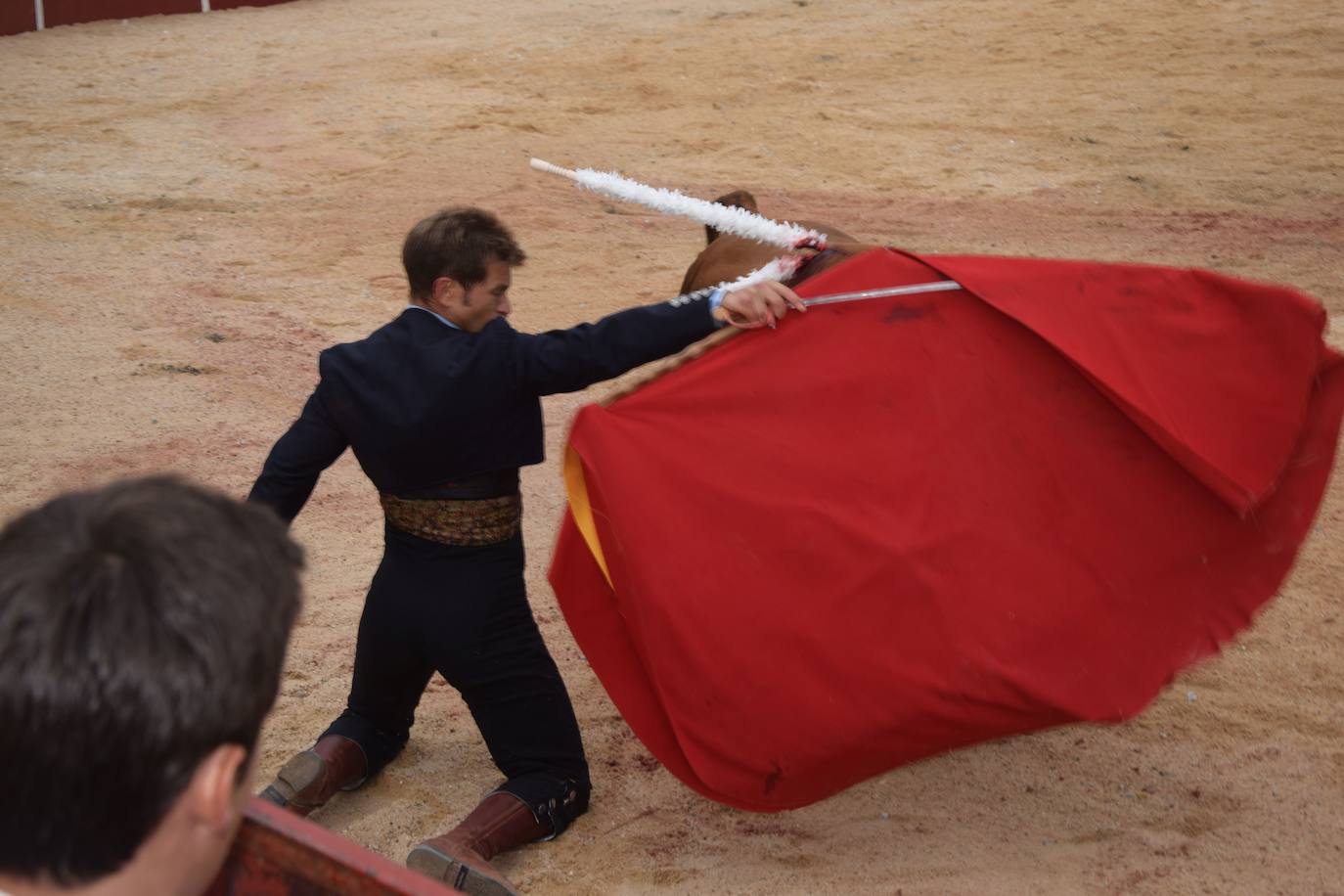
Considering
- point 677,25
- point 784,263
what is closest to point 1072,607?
point 784,263

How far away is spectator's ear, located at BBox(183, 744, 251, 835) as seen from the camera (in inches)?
48.6

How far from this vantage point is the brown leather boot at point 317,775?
3.35 metres

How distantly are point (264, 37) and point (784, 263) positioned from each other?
952 centimetres

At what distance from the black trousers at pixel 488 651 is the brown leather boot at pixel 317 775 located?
20cm

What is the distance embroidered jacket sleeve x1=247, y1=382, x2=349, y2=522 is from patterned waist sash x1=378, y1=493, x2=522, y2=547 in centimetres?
20

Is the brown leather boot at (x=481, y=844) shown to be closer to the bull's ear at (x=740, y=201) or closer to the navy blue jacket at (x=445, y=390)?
the navy blue jacket at (x=445, y=390)

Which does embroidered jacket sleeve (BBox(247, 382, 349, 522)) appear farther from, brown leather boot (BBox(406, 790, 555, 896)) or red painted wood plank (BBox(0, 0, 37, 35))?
red painted wood plank (BBox(0, 0, 37, 35))

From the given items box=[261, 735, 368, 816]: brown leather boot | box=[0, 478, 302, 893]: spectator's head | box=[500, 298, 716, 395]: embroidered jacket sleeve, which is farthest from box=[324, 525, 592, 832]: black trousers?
box=[0, 478, 302, 893]: spectator's head

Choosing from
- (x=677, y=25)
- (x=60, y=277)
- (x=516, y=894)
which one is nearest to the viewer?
(x=516, y=894)

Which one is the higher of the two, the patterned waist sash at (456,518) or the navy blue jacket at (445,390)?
the navy blue jacket at (445,390)

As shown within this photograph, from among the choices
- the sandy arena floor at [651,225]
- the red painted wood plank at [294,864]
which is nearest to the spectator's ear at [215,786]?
the red painted wood plank at [294,864]

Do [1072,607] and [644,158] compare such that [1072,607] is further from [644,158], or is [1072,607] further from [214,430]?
A: [644,158]

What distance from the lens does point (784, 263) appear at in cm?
324

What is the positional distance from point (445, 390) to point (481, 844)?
101 cm
